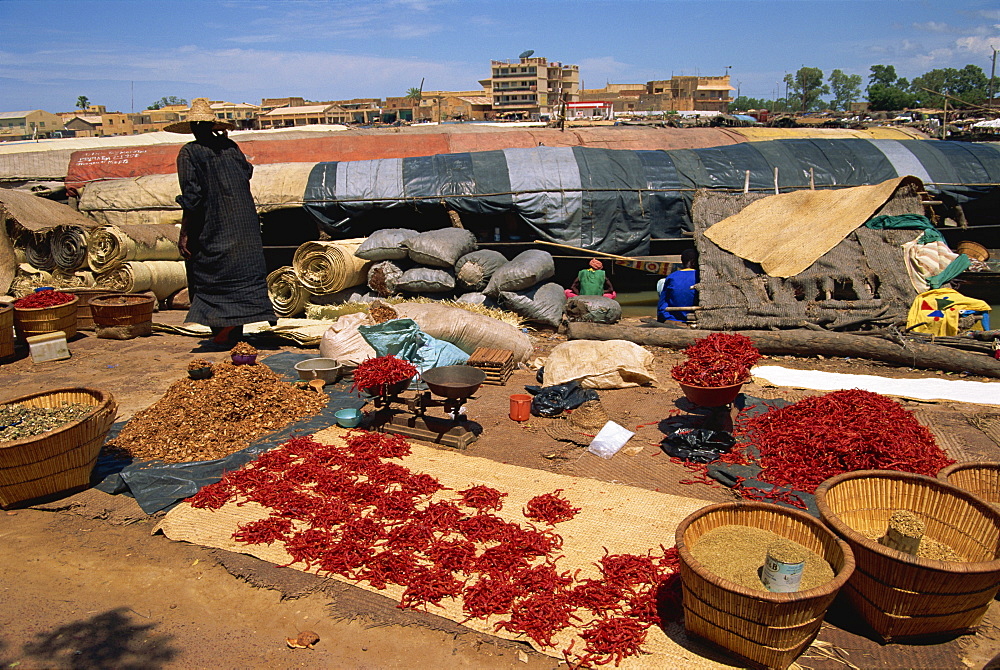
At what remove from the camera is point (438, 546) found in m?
3.74

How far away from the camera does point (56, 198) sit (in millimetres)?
13750

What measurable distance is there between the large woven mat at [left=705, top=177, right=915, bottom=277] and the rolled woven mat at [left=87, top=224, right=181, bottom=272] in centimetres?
862

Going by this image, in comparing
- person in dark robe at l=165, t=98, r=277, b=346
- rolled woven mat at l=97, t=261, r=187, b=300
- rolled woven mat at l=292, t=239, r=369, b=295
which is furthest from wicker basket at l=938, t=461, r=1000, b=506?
rolled woven mat at l=97, t=261, r=187, b=300

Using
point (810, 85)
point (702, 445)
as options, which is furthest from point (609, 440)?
point (810, 85)

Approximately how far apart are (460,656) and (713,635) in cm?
118

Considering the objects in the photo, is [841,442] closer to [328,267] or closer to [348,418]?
[348,418]

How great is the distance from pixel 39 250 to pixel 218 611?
982cm

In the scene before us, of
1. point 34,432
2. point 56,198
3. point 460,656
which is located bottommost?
point 460,656

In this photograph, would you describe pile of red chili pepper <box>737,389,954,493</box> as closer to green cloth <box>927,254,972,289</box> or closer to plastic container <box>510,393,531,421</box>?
plastic container <box>510,393,531,421</box>

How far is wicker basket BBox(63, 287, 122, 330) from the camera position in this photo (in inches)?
355

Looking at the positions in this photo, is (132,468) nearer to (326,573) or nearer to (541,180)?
(326,573)

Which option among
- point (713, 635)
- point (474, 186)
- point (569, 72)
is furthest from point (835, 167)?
point (569, 72)

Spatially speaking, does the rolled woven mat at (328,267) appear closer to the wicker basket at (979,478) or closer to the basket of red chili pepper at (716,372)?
the basket of red chili pepper at (716,372)

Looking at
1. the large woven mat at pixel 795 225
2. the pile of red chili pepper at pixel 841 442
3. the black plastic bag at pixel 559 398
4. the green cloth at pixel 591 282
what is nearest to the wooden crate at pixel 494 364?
the black plastic bag at pixel 559 398
